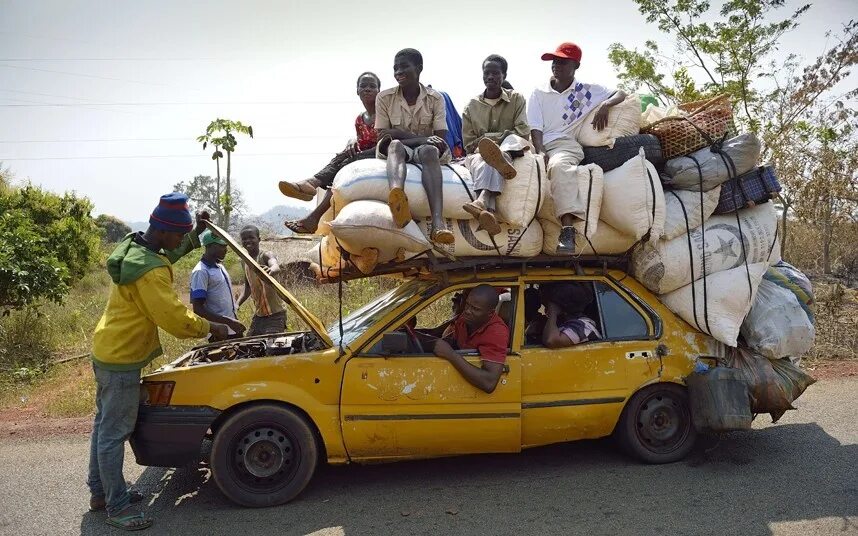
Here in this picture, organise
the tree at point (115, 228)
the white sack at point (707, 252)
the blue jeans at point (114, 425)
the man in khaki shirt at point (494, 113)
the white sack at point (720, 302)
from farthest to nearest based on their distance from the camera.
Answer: the tree at point (115, 228)
the man in khaki shirt at point (494, 113)
the white sack at point (707, 252)
the white sack at point (720, 302)
the blue jeans at point (114, 425)

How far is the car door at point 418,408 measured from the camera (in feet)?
14.6

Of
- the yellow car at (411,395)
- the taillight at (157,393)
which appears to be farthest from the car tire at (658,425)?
the taillight at (157,393)

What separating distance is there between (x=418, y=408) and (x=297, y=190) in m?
1.91

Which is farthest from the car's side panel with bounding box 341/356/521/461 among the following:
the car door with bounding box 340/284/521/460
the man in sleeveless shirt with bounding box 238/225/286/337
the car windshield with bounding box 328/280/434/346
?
the man in sleeveless shirt with bounding box 238/225/286/337

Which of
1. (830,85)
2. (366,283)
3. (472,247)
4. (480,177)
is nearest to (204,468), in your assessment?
(472,247)

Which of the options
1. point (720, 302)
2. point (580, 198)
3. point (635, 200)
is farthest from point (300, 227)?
point (720, 302)

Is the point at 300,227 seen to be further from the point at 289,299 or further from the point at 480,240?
the point at 480,240

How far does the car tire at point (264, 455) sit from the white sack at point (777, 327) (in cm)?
342

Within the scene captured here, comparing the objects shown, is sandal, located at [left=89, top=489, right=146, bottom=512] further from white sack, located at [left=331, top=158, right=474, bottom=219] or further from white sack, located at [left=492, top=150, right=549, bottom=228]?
white sack, located at [left=492, top=150, right=549, bottom=228]

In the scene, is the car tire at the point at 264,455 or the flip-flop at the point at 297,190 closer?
the car tire at the point at 264,455

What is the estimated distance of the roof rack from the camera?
15.6ft

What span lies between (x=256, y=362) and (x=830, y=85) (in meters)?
14.3

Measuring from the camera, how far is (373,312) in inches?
199

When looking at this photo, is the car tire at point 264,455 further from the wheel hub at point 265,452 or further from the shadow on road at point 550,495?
the shadow on road at point 550,495
